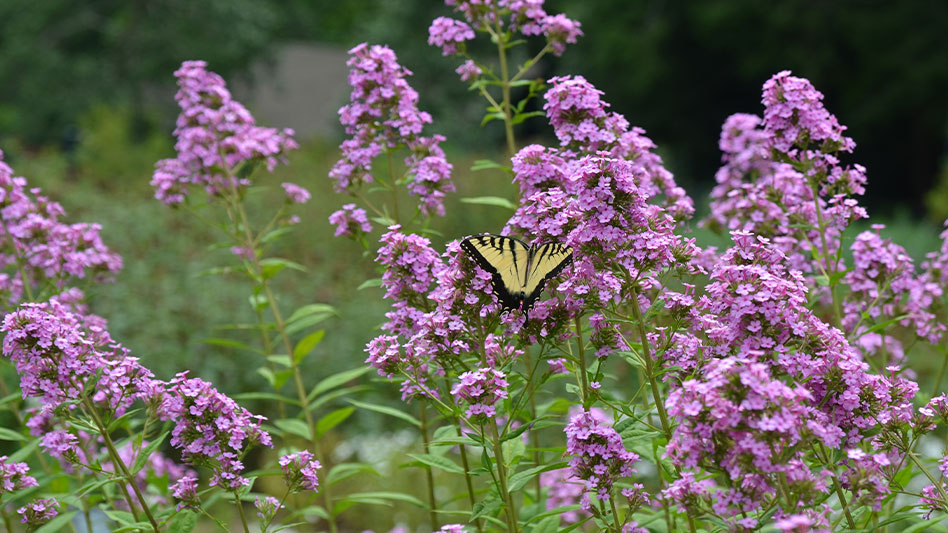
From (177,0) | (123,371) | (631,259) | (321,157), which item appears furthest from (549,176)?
(177,0)

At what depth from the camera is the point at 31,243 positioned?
429 cm

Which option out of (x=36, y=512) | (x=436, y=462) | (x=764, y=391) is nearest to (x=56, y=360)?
Answer: (x=36, y=512)

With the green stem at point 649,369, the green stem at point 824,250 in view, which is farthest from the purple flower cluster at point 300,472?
the green stem at point 824,250

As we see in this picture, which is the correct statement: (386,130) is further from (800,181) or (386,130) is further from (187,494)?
(187,494)

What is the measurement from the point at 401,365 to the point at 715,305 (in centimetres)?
98

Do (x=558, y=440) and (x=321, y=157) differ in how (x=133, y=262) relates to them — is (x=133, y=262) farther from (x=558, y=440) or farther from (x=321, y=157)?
A: (x=321, y=157)

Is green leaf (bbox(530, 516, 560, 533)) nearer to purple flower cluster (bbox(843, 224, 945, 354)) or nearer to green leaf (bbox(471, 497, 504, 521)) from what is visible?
green leaf (bbox(471, 497, 504, 521))

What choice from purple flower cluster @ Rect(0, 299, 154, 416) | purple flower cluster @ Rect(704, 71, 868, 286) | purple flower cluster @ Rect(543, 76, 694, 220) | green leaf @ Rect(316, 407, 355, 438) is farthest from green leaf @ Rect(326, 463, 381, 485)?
purple flower cluster @ Rect(704, 71, 868, 286)

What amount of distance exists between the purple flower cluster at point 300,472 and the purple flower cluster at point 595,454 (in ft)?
2.80

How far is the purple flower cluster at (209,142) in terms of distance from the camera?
16.0 feet

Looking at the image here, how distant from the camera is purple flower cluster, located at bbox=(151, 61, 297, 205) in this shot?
488 cm

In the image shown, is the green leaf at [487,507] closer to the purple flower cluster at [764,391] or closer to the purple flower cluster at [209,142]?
the purple flower cluster at [764,391]

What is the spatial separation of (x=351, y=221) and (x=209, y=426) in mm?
1476

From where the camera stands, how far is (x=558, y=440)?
906 cm
